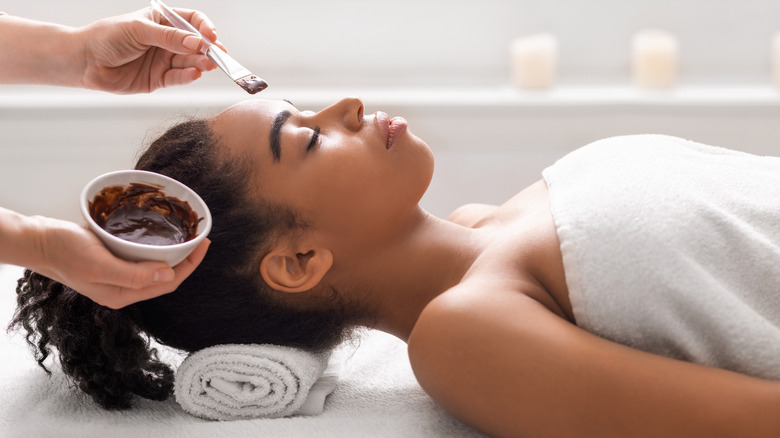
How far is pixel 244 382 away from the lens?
134cm

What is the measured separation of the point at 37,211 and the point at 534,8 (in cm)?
174

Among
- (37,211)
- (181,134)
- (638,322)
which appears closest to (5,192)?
(37,211)

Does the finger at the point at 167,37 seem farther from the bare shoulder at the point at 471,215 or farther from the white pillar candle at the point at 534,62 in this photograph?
the white pillar candle at the point at 534,62

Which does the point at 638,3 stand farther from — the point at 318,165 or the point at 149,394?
the point at 149,394

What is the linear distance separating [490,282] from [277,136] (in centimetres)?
42

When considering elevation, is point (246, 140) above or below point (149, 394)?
above

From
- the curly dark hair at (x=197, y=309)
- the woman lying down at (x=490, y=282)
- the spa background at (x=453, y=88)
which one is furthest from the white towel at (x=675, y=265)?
the spa background at (x=453, y=88)

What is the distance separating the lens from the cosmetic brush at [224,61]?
122cm

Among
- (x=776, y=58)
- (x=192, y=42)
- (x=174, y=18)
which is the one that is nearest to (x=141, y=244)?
(x=192, y=42)

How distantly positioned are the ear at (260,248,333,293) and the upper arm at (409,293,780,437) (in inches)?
8.4

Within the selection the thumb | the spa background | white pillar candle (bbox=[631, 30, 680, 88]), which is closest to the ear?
the thumb

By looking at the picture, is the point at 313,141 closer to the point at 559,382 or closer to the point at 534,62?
the point at 559,382

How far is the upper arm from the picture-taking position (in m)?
1.06

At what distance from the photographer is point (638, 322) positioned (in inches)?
47.3
